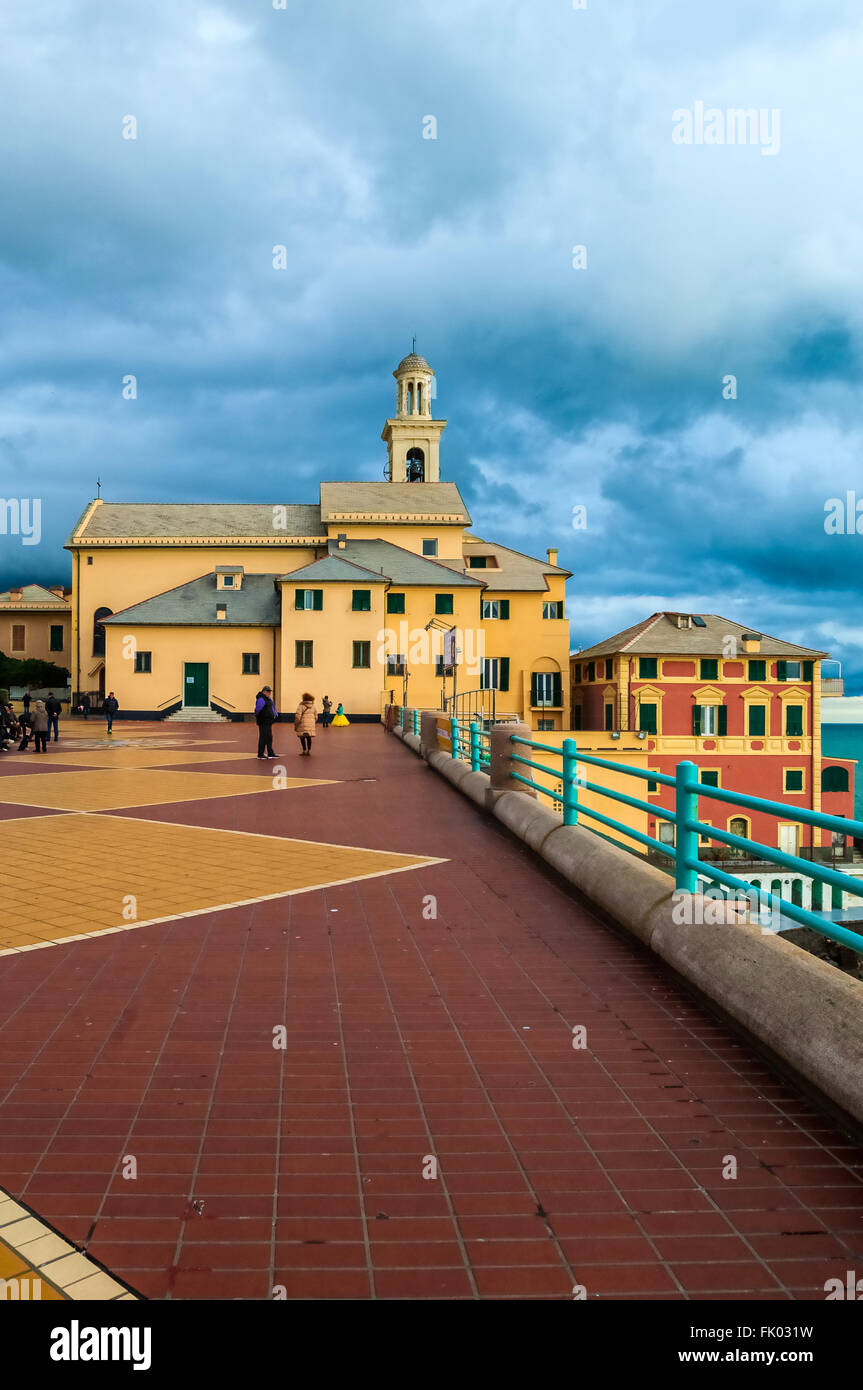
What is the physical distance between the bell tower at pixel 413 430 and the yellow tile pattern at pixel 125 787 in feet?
176

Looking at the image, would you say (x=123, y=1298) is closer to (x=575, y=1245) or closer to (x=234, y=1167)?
(x=234, y=1167)

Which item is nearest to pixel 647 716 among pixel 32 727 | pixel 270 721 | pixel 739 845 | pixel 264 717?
pixel 270 721

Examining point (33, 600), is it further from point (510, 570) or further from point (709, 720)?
point (709, 720)

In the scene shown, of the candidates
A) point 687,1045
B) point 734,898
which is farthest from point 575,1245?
point 734,898

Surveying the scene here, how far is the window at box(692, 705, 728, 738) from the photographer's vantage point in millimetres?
49406

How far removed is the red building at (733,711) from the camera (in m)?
48.8

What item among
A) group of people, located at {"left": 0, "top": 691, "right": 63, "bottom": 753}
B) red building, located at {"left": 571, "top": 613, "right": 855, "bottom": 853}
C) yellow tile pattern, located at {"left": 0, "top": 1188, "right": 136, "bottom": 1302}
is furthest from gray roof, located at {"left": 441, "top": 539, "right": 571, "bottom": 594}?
yellow tile pattern, located at {"left": 0, "top": 1188, "right": 136, "bottom": 1302}

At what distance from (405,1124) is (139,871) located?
17.9 ft

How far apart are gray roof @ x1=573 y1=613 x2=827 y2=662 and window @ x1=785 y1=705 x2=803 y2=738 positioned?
292 centimetres

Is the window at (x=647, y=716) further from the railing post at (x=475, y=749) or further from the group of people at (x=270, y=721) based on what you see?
the railing post at (x=475, y=749)

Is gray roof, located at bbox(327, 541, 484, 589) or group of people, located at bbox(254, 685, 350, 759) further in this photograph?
gray roof, located at bbox(327, 541, 484, 589)

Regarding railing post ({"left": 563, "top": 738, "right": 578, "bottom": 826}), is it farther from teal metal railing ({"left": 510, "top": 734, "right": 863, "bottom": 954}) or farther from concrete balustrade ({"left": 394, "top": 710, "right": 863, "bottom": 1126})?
teal metal railing ({"left": 510, "top": 734, "right": 863, "bottom": 954})

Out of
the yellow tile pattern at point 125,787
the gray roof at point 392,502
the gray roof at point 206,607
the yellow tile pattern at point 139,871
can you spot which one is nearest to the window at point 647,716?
the gray roof at point 392,502

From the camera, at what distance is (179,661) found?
154 feet
